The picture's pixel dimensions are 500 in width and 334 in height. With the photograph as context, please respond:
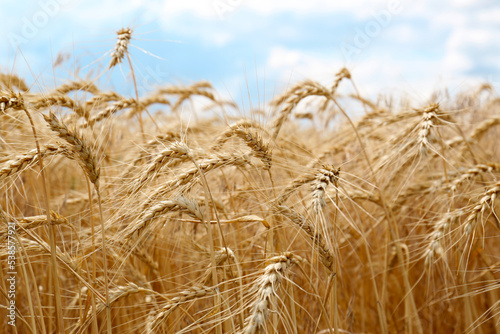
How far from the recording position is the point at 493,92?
6.84 m

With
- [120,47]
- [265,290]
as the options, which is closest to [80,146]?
[265,290]

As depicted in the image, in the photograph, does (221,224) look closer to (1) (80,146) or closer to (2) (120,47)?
(1) (80,146)

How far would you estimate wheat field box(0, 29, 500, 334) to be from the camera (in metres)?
1.54

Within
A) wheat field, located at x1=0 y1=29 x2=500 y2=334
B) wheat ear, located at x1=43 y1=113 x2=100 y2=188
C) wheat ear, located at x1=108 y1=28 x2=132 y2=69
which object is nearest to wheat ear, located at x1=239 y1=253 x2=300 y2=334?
wheat field, located at x1=0 y1=29 x2=500 y2=334

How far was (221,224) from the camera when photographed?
88.9 inches

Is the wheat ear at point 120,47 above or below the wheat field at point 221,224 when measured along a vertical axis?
above

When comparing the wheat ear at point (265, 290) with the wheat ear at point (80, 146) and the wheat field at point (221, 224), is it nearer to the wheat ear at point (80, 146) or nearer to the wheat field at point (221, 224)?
the wheat field at point (221, 224)

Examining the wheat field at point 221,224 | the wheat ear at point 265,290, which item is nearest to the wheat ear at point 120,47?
the wheat field at point 221,224

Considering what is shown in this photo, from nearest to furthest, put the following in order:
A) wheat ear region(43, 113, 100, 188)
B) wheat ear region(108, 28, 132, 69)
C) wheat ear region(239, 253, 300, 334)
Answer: wheat ear region(239, 253, 300, 334), wheat ear region(43, 113, 100, 188), wheat ear region(108, 28, 132, 69)

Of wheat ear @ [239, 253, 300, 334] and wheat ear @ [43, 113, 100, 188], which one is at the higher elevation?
wheat ear @ [43, 113, 100, 188]

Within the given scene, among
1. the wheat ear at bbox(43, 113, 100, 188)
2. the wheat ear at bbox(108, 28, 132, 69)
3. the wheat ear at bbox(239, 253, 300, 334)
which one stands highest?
the wheat ear at bbox(108, 28, 132, 69)

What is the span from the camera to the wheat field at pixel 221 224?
1543mm

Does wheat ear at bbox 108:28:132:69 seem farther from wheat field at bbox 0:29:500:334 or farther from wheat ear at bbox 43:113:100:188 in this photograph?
wheat ear at bbox 43:113:100:188

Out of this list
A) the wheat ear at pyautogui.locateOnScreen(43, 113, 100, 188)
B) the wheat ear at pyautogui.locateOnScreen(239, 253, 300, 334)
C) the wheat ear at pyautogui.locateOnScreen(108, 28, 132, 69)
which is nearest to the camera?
the wheat ear at pyautogui.locateOnScreen(239, 253, 300, 334)
